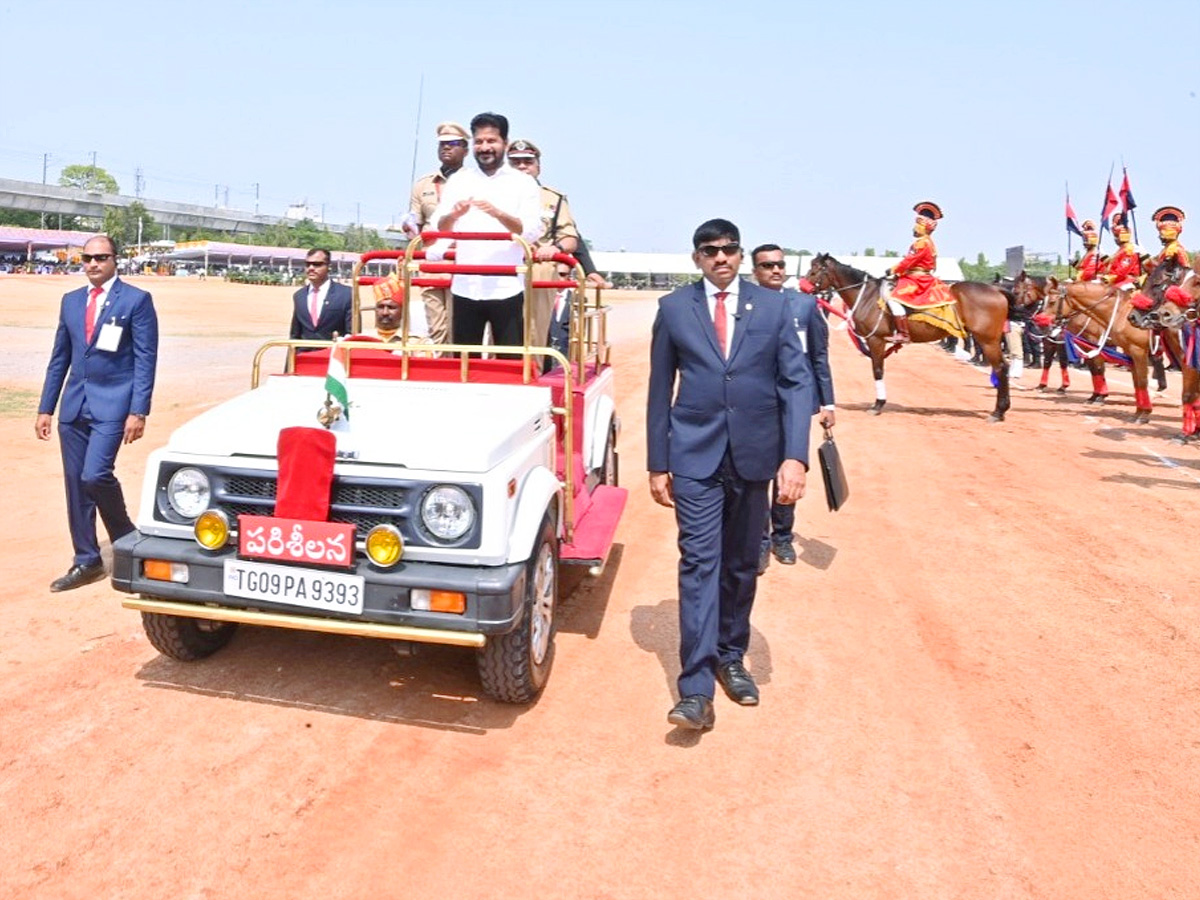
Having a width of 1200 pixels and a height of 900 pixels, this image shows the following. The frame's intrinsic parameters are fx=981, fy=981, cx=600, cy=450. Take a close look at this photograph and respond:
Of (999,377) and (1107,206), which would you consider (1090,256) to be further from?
(999,377)

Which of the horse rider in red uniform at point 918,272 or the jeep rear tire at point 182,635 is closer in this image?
the jeep rear tire at point 182,635

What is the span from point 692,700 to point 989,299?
14111 millimetres

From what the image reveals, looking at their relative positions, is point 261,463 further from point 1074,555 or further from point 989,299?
point 989,299

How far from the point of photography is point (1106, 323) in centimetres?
1602

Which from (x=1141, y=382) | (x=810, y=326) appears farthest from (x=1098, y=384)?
(x=810, y=326)

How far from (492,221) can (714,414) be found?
2.55 metres

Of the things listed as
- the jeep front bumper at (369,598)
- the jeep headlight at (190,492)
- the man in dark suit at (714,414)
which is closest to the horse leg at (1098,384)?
the man in dark suit at (714,414)

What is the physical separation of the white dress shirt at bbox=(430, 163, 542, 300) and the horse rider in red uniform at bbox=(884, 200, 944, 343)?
1110 centimetres

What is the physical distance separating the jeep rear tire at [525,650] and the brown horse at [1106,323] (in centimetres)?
1375

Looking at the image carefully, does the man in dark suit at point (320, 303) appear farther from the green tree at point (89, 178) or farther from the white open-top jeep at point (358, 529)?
the green tree at point (89, 178)

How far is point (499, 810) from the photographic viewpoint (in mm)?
3512

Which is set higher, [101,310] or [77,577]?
[101,310]

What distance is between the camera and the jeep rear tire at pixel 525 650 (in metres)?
4.17

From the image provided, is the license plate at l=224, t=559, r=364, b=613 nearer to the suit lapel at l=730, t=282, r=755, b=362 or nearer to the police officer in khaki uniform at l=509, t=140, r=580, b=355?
the suit lapel at l=730, t=282, r=755, b=362
